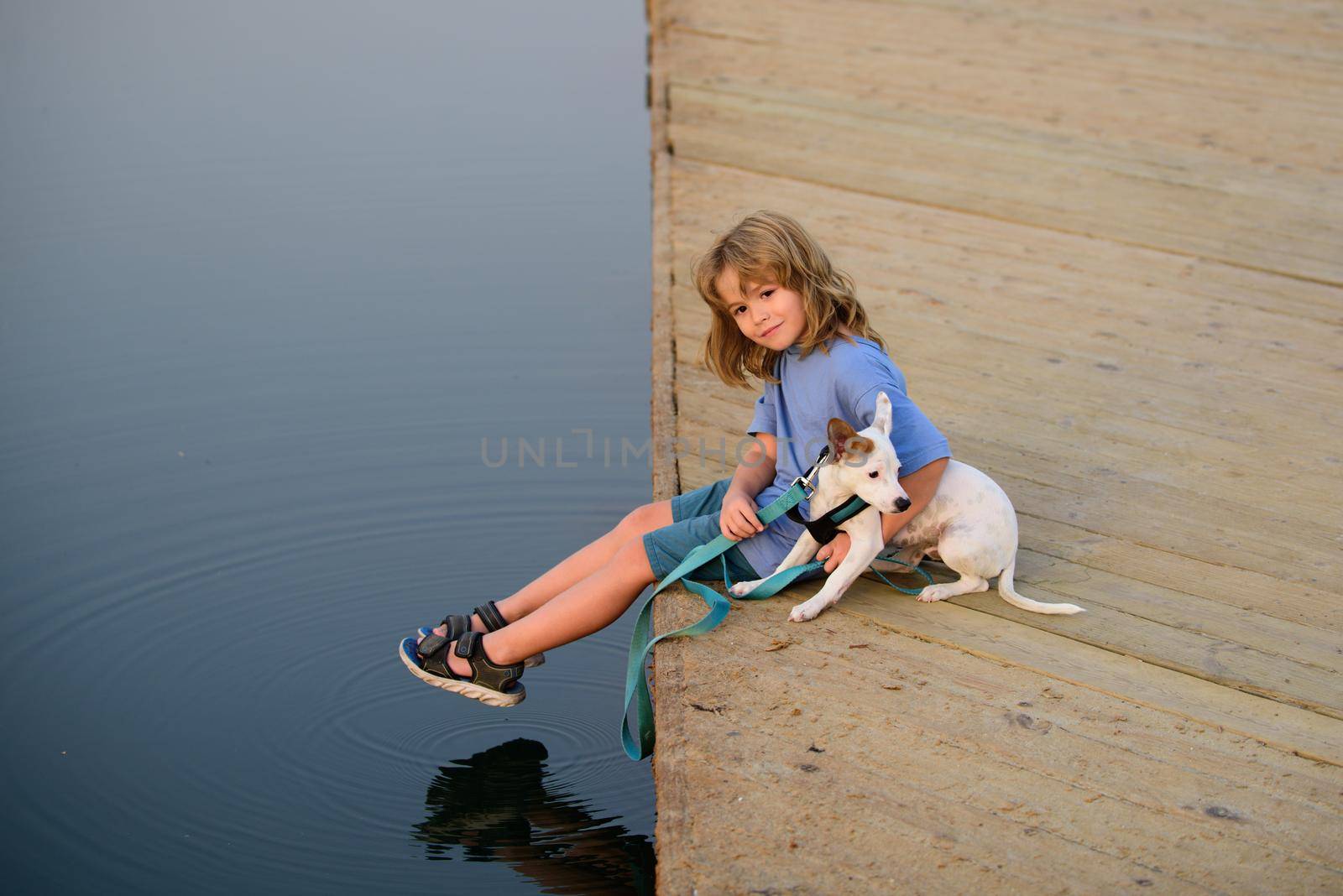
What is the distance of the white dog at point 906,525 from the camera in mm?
2760

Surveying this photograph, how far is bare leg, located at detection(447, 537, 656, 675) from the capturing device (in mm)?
3148

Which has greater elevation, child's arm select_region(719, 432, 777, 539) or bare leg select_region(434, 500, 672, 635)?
child's arm select_region(719, 432, 777, 539)

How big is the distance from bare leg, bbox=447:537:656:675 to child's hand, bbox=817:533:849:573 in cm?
43

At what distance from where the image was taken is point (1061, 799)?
2.39 metres

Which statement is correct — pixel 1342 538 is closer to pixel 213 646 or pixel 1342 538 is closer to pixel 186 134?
pixel 213 646

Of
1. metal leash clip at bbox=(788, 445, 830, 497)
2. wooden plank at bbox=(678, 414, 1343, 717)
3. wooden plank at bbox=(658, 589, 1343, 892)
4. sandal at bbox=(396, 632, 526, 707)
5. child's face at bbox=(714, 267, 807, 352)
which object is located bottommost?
sandal at bbox=(396, 632, 526, 707)

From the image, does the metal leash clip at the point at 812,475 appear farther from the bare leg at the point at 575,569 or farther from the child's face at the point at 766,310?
Answer: the bare leg at the point at 575,569

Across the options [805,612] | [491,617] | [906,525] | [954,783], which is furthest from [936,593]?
[491,617]

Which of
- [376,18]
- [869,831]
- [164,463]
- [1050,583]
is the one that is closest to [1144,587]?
[1050,583]

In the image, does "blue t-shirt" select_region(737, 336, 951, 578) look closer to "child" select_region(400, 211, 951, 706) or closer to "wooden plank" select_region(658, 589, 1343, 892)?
"child" select_region(400, 211, 951, 706)

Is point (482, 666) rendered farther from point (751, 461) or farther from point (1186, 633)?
point (1186, 633)

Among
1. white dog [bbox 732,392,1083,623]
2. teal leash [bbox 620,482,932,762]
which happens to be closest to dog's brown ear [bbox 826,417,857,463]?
white dog [bbox 732,392,1083,623]

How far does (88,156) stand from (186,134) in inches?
24.6

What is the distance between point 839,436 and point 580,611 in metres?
0.82
